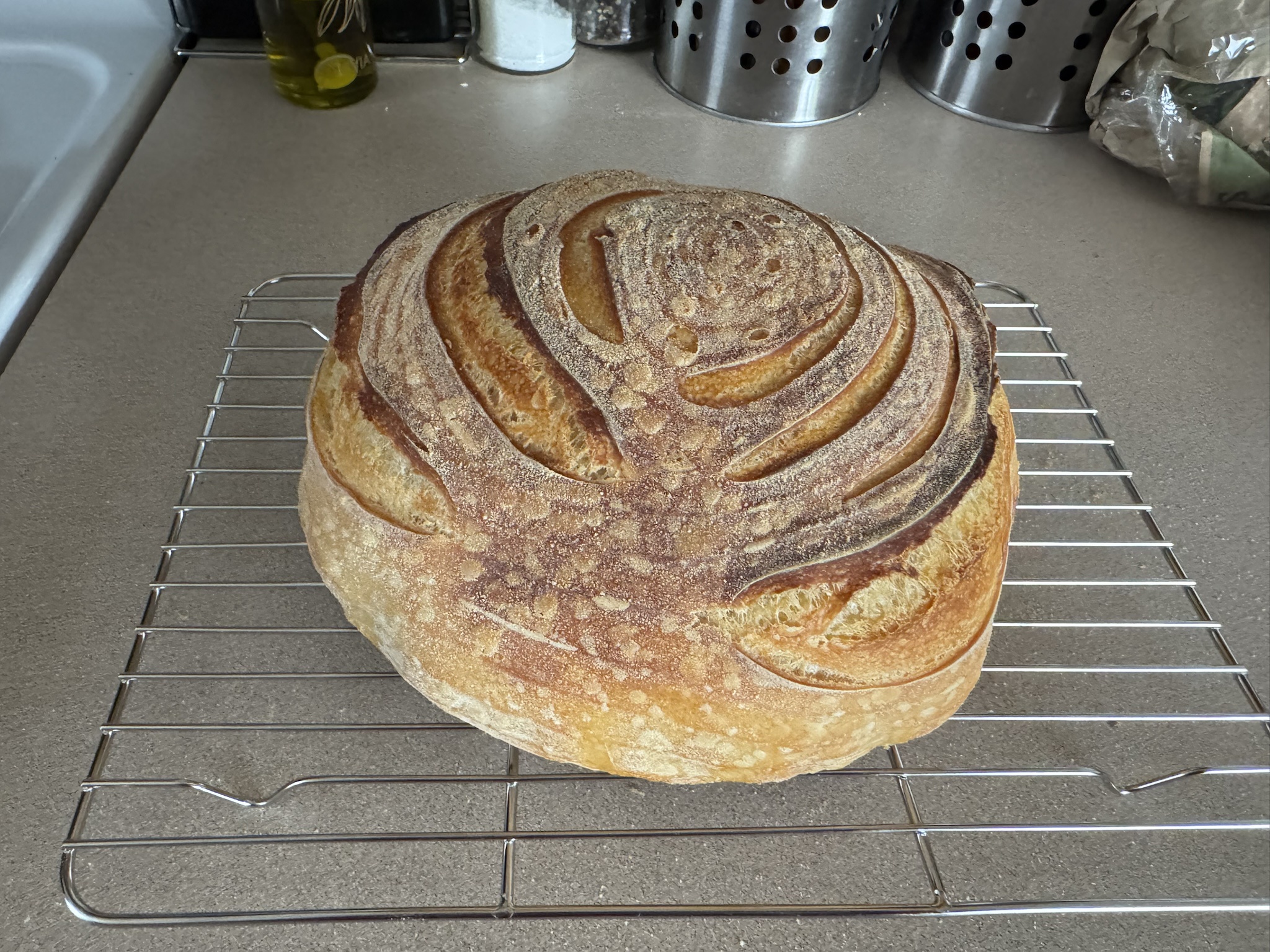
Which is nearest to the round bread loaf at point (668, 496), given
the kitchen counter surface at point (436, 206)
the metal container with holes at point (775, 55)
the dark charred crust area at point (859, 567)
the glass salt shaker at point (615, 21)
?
the dark charred crust area at point (859, 567)

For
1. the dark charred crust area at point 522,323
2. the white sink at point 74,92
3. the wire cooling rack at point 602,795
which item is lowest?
the wire cooling rack at point 602,795

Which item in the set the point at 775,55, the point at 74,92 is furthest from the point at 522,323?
the point at 74,92

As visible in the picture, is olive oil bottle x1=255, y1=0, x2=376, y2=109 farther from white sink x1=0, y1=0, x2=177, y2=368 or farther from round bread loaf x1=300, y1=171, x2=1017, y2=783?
round bread loaf x1=300, y1=171, x2=1017, y2=783

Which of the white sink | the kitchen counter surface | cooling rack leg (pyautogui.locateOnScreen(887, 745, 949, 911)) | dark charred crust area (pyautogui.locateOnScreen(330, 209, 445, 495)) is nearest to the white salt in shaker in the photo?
the kitchen counter surface

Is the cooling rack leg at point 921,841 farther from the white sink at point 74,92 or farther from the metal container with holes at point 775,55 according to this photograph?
the white sink at point 74,92

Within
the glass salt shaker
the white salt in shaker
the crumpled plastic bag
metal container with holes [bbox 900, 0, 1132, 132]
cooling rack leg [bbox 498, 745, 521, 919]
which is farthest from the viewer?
the glass salt shaker

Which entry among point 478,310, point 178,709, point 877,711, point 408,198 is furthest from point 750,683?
point 408,198
